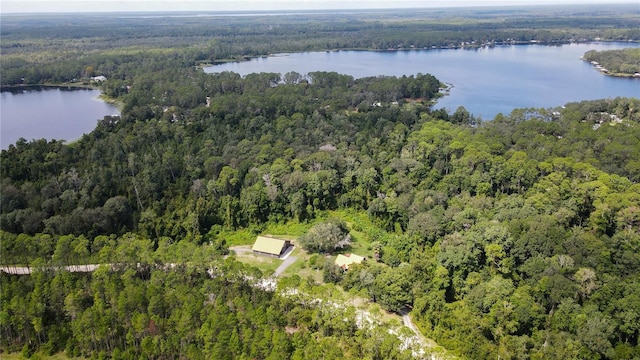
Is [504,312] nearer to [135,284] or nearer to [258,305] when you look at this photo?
[258,305]

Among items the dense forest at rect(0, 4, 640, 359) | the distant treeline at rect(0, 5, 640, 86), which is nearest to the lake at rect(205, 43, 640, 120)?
the distant treeline at rect(0, 5, 640, 86)

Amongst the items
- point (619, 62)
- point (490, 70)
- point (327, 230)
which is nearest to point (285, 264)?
point (327, 230)

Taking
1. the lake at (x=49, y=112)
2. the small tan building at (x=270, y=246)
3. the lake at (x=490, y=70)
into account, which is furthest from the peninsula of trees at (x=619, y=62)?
the lake at (x=49, y=112)

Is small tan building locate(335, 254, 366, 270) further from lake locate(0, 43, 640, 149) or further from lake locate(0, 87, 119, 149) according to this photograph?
lake locate(0, 87, 119, 149)

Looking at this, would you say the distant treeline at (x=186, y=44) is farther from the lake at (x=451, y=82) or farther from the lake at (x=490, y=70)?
the lake at (x=451, y=82)

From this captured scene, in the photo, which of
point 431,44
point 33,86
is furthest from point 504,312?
point 431,44
